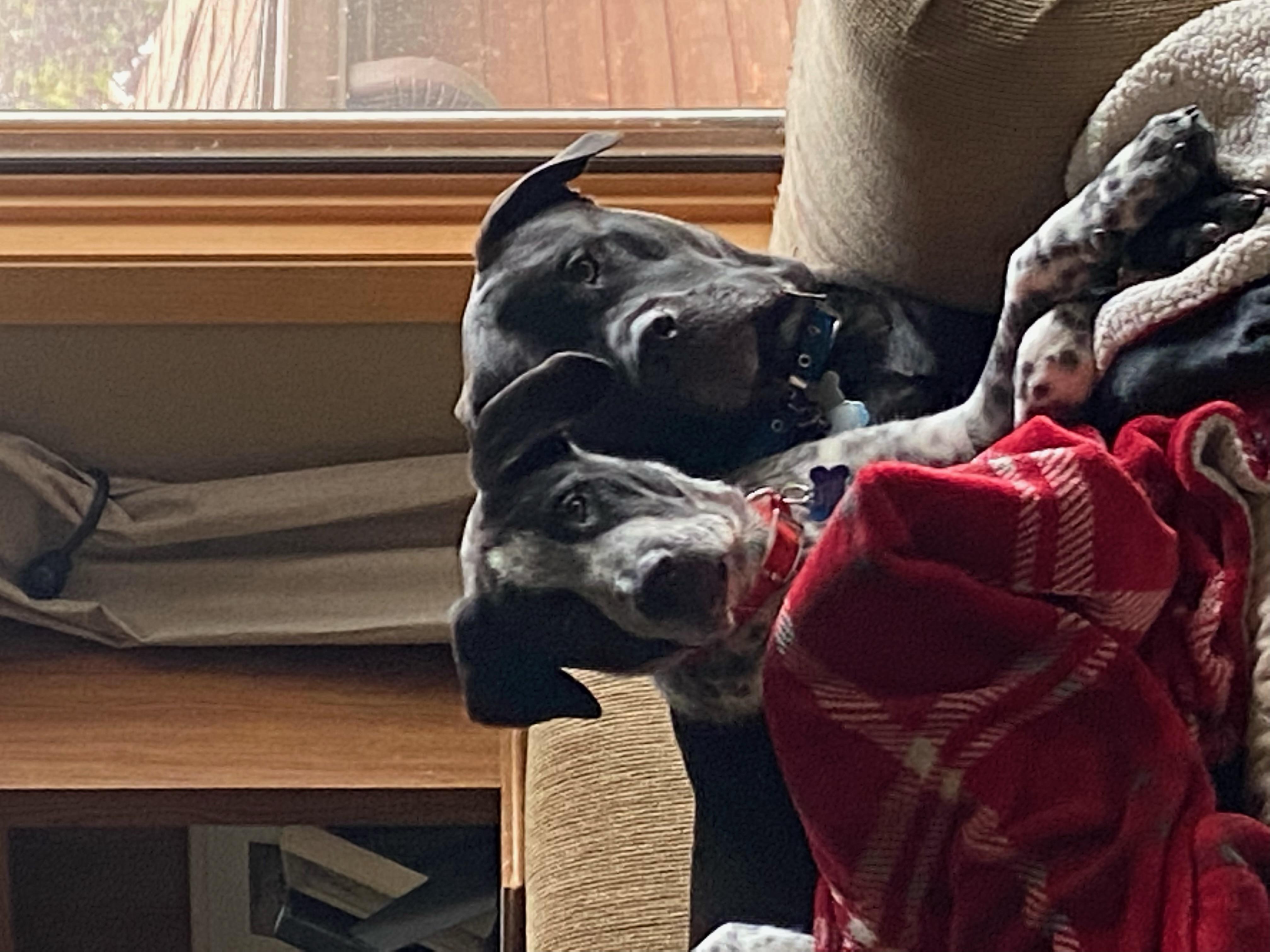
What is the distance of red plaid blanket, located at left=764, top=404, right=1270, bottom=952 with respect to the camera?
2.17 ft

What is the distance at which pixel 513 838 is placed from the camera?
161 centimetres

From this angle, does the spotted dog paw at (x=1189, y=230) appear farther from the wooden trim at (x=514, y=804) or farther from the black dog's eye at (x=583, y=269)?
the wooden trim at (x=514, y=804)

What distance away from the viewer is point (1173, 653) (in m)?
0.71

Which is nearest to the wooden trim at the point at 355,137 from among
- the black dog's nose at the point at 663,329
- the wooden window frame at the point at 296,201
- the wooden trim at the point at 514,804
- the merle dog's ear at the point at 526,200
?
the wooden window frame at the point at 296,201

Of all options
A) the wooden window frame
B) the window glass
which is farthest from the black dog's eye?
the window glass

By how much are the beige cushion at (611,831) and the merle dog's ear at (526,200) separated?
543mm

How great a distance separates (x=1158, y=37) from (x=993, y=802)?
1.39 feet

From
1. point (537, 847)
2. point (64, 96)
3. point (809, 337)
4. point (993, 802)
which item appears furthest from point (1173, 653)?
point (64, 96)

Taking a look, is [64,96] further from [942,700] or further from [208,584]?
[942,700]

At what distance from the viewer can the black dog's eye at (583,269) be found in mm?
857

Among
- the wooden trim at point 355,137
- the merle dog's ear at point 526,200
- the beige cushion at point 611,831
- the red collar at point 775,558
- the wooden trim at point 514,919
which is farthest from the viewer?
the wooden trim at point 355,137

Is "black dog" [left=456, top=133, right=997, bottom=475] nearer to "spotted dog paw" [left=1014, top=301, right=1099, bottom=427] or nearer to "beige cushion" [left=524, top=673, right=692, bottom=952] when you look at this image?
"spotted dog paw" [left=1014, top=301, right=1099, bottom=427]

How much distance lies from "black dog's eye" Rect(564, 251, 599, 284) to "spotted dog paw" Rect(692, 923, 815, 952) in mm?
332

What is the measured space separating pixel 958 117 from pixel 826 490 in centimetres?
24
